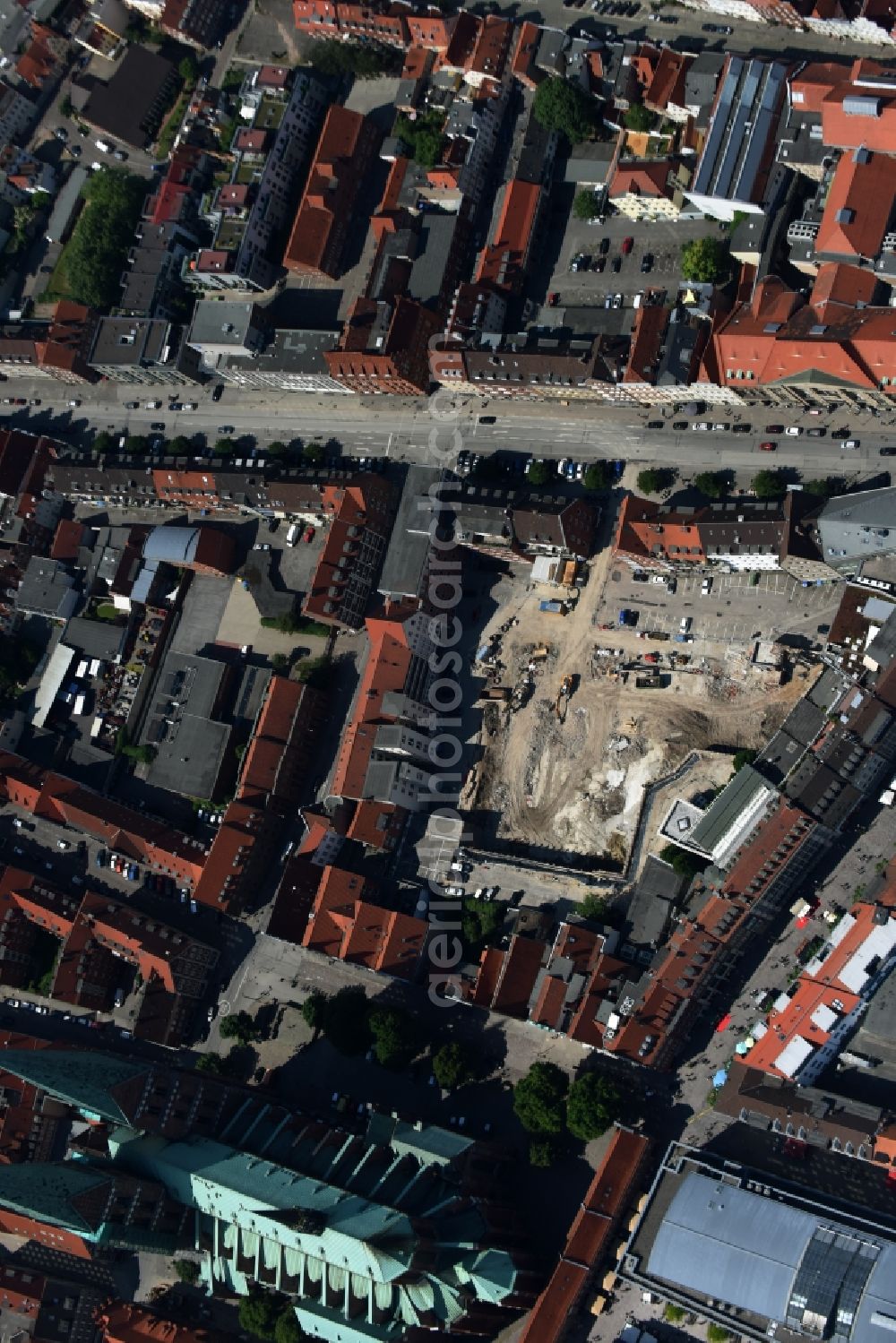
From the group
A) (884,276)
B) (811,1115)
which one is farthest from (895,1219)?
(884,276)

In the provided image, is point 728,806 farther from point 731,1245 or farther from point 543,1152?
point 731,1245

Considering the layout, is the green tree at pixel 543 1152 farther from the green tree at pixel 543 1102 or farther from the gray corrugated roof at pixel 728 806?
the gray corrugated roof at pixel 728 806

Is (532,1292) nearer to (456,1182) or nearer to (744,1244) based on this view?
(456,1182)

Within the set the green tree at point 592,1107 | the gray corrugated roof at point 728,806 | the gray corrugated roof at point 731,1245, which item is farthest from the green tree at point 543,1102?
the gray corrugated roof at point 728,806

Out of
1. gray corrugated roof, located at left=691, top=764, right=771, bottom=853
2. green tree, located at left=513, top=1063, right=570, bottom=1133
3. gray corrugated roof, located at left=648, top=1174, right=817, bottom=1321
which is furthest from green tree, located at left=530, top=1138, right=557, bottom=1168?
gray corrugated roof, located at left=691, top=764, right=771, bottom=853

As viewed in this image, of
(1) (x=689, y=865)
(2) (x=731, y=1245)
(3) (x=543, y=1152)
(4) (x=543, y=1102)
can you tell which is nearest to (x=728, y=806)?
(1) (x=689, y=865)

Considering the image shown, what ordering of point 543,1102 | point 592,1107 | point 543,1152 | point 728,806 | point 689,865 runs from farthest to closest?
point 689,865, point 543,1102, point 543,1152, point 728,806, point 592,1107

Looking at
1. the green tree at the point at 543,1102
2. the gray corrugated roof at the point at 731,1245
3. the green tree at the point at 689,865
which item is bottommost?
the gray corrugated roof at the point at 731,1245
